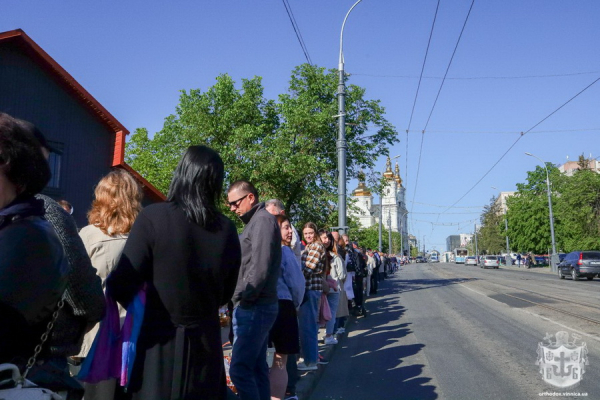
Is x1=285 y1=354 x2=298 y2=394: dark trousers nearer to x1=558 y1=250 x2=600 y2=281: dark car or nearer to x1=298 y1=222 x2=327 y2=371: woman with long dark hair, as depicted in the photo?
x1=298 y1=222 x2=327 y2=371: woman with long dark hair

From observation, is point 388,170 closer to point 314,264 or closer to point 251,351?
point 314,264

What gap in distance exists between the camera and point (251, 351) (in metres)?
3.65

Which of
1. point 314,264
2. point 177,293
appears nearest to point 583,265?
point 314,264

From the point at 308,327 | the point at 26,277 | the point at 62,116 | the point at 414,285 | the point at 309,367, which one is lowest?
the point at 309,367

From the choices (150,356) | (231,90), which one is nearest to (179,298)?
(150,356)

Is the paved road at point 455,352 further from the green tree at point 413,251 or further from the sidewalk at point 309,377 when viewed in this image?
the green tree at point 413,251

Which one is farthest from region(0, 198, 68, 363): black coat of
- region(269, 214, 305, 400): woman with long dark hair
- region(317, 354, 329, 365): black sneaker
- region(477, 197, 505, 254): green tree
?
region(477, 197, 505, 254): green tree

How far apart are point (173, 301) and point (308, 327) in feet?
13.5

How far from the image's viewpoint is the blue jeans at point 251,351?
362 cm

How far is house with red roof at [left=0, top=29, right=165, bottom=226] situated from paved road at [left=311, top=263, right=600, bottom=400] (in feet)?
34.6

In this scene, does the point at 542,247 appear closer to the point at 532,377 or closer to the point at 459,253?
the point at 459,253

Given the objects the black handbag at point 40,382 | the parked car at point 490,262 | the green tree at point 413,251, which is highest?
the green tree at point 413,251

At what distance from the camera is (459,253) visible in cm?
9619

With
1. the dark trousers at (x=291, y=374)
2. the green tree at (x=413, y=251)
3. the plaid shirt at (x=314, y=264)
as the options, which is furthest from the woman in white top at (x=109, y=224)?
the green tree at (x=413, y=251)
